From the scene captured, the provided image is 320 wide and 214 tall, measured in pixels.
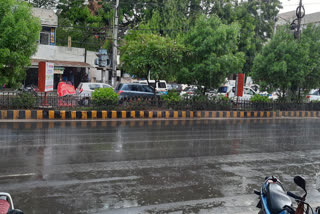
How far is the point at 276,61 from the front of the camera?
2356 centimetres

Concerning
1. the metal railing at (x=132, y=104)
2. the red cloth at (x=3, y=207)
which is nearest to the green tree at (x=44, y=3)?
the metal railing at (x=132, y=104)

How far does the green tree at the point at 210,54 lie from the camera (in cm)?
2009

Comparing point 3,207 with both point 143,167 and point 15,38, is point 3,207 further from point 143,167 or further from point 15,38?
point 15,38

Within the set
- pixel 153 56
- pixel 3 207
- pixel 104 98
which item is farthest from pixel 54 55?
pixel 3 207

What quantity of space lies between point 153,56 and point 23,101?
25.2ft

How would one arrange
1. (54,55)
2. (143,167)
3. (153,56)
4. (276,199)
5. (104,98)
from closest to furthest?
(276,199)
(143,167)
(104,98)
(153,56)
(54,55)

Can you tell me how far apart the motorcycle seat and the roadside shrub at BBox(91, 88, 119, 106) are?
15.1 meters

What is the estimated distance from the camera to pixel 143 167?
26.9 ft

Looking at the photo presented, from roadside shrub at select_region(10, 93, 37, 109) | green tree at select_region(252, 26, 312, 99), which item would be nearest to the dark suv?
roadside shrub at select_region(10, 93, 37, 109)

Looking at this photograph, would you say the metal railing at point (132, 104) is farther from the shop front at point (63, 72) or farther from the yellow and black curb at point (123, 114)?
the shop front at point (63, 72)

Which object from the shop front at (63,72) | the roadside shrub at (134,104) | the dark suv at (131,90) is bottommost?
the roadside shrub at (134,104)

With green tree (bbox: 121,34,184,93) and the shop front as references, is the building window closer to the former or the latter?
the shop front

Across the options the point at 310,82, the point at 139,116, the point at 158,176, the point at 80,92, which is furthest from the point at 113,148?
the point at 310,82

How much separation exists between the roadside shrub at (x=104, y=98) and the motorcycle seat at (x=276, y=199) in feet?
49.4
